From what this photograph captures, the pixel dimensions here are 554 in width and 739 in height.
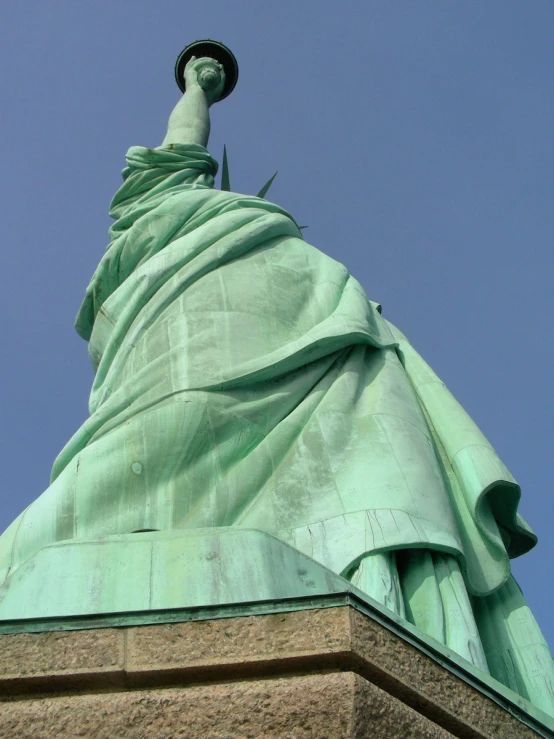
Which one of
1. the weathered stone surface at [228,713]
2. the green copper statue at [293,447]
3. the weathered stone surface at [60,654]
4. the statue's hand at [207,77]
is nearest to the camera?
the weathered stone surface at [228,713]

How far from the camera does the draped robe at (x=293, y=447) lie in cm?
538

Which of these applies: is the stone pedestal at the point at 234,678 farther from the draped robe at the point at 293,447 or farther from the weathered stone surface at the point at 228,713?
the draped robe at the point at 293,447

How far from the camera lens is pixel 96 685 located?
3.11 meters

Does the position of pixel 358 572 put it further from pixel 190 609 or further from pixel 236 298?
pixel 236 298

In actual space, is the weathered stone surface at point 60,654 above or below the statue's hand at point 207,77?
below

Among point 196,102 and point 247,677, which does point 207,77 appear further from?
point 247,677

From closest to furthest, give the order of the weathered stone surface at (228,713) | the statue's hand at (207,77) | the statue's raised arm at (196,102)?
the weathered stone surface at (228,713) → the statue's raised arm at (196,102) → the statue's hand at (207,77)

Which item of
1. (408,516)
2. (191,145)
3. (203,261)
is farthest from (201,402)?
(191,145)

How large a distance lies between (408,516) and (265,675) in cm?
244

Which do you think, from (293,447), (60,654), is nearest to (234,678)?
(60,654)

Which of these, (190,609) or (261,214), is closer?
(190,609)

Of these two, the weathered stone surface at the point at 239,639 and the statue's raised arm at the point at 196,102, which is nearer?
the weathered stone surface at the point at 239,639

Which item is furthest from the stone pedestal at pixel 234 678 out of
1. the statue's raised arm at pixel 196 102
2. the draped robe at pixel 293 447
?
the statue's raised arm at pixel 196 102

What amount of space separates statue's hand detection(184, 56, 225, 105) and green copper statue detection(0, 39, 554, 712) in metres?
5.47
